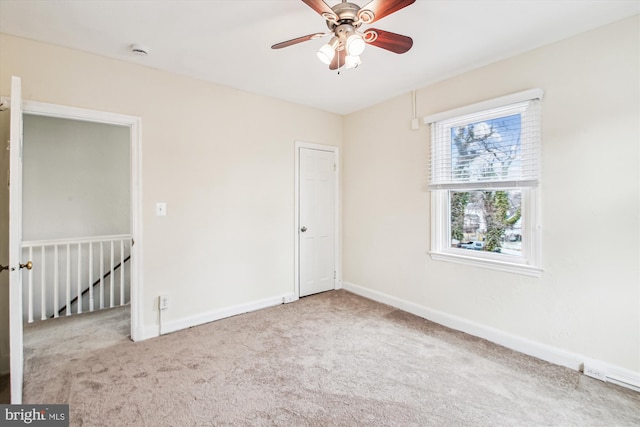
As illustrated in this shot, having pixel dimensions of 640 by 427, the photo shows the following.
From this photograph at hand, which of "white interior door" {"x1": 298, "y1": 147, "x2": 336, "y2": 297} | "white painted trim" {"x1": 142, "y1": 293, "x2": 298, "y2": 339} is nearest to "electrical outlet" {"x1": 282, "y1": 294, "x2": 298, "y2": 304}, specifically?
"white painted trim" {"x1": 142, "y1": 293, "x2": 298, "y2": 339}

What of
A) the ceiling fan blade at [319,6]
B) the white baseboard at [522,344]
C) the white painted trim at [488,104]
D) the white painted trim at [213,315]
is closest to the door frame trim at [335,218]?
the white painted trim at [213,315]

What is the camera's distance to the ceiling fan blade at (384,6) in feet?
4.75

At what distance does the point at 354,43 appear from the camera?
159cm

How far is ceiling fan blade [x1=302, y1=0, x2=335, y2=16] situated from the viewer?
1455 millimetres

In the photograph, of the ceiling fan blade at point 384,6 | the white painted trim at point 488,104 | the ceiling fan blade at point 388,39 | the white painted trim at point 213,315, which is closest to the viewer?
the ceiling fan blade at point 384,6

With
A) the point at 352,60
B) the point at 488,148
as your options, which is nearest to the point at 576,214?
the point at 488,148

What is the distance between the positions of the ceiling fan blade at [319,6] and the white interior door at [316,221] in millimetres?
2337

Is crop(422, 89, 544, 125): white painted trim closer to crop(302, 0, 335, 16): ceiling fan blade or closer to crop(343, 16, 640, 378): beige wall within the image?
crop(343, 16, 640, 378): beige wall

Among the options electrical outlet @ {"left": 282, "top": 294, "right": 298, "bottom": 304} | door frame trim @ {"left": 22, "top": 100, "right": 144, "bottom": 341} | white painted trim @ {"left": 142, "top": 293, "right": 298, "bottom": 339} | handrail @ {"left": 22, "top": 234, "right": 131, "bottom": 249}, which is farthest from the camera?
electrical outlet @ {"left": 282, "top": 294, "right": 298, "bottom": 304}

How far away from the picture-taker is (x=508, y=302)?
102 inches

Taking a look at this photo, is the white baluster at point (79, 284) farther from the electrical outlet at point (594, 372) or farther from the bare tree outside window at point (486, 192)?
the electrical outlet at point (594, 372)

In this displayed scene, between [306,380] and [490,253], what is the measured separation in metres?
1.99

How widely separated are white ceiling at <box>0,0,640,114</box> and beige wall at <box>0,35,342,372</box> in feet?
0.64

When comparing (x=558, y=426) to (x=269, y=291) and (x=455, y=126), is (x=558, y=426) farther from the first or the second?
(x=269, y=291)
